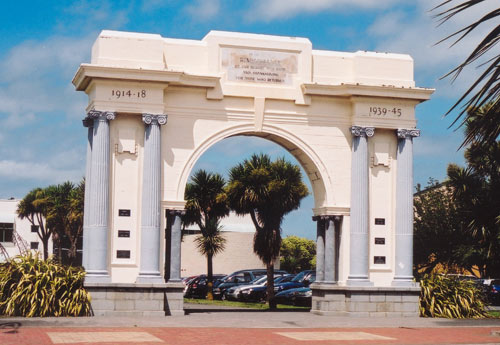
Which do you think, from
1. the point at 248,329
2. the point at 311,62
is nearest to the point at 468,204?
the point at 311,62

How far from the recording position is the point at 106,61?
78.4 ft

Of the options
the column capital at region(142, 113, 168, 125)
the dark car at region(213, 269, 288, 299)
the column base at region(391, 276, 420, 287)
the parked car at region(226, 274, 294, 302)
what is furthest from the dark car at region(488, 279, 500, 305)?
→ the column capital at region(142, 113, 168, 125)

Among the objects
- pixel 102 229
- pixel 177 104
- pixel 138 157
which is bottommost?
pixel 102 229

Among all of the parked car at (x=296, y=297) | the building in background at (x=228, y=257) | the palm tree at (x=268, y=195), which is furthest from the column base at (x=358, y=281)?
the building in background at (x=228, y=257)

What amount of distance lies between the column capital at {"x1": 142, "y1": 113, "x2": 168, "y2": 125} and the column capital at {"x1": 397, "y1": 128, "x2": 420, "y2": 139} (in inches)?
284

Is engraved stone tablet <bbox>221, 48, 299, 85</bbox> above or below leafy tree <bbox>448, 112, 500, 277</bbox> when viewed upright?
above

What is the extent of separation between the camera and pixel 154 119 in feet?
79.0

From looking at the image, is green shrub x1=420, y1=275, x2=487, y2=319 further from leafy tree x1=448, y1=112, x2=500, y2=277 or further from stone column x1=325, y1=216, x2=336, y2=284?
leafy tree x1=448, y1=112, x2=500, y2=277

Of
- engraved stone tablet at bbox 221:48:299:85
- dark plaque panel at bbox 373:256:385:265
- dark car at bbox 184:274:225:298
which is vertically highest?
engraved stone tablet at bbox 221:48:299:85

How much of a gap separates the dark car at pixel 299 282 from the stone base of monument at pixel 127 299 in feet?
50.7

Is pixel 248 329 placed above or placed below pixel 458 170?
below

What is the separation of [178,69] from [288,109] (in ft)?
11.6

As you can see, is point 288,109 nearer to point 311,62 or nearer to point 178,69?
point 311,62

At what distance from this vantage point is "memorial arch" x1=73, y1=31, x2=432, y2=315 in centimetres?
2373
